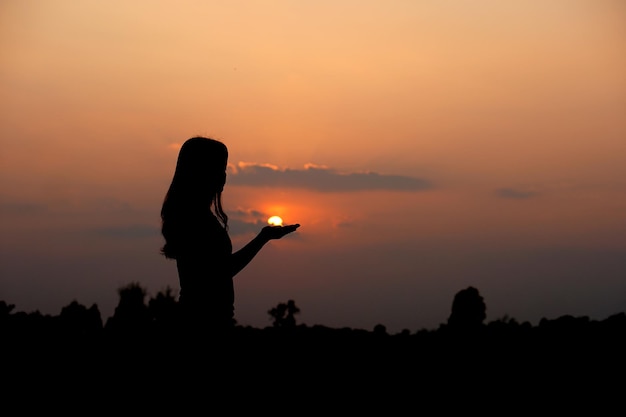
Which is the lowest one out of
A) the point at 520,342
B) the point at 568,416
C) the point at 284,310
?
the point at 568,416

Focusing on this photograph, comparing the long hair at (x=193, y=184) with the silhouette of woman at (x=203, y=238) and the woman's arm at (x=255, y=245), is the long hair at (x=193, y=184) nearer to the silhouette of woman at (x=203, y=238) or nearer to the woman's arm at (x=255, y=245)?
the silhouette of woman at (x=203, y=238)

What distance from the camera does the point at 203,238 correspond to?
615cm

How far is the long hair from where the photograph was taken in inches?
248

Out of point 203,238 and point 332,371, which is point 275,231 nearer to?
point 203,238

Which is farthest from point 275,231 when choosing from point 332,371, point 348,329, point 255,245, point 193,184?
point 348,329

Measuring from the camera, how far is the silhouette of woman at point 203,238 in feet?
19.9

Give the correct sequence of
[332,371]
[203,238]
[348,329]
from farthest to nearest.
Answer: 1. [348,329]
2. [332,371]
3. [203,238]

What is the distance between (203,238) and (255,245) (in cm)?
34

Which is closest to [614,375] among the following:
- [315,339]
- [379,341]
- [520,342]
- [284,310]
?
[520,342]

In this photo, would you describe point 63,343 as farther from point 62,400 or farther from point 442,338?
point 442,338

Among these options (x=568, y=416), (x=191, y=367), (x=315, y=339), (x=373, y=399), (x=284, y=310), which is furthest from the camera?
(x=284, y=310)

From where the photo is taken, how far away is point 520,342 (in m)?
10.2

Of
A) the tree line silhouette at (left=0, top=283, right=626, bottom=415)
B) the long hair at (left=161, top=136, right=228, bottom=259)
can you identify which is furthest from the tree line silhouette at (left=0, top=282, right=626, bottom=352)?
the long hair at (left=161, top=136, right=228, bottom=259)

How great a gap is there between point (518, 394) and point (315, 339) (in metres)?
3.86
